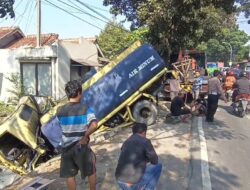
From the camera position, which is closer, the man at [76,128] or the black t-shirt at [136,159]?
the black t-shirt at [136,159]

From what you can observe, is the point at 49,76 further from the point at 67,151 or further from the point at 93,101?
the point at 67,151

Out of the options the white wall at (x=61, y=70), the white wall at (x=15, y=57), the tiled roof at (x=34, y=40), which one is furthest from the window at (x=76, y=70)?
the tiled roof at (x=34, y=40)

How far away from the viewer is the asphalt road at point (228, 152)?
7434 mm

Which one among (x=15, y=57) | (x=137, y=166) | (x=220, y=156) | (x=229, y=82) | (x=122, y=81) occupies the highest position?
(x=15, y=57)

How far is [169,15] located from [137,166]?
12440 mm

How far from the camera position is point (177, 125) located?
1298 cm

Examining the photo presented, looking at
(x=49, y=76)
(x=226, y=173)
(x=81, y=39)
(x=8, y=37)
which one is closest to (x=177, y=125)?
(x=226, y=173)

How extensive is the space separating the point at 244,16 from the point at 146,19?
134ft

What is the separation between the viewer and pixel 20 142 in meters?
11.6

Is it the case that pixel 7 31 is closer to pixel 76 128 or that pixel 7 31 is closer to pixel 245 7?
pixel 245 7

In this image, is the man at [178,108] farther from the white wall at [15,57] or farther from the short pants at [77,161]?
the white wall at [15,57]

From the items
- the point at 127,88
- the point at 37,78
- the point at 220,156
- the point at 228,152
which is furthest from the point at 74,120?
the point at 37,78

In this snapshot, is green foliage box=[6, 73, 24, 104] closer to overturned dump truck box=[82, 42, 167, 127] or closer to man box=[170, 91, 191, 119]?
overturned dump truck box=[82, 42, 167, 127]

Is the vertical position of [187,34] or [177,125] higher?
[187,34]
